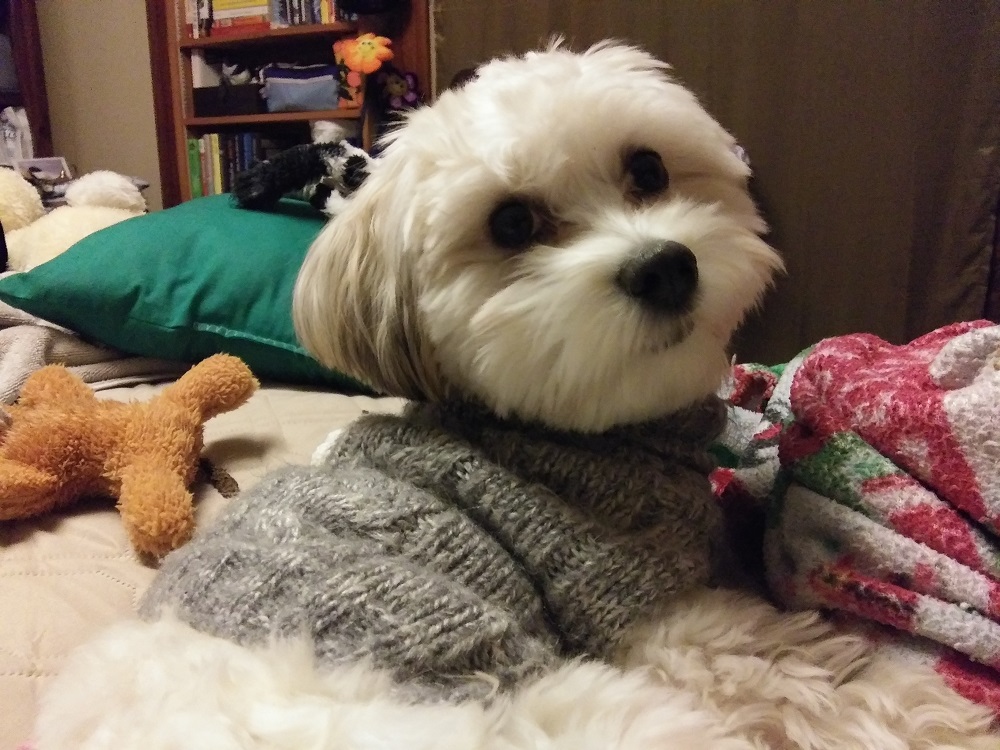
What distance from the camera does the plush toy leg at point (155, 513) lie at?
3.11 feet

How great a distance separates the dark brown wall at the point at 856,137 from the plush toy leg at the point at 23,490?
1579mm

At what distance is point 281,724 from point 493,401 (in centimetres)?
34

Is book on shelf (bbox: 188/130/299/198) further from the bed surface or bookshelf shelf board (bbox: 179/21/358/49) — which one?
the bed surface

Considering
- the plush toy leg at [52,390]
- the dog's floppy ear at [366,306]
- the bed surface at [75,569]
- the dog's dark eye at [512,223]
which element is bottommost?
the bed surface at [75,569]

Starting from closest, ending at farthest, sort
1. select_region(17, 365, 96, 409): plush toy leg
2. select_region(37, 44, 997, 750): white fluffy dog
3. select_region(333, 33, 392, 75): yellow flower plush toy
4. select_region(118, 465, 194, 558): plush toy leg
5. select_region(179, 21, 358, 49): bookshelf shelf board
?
select_region(37, 44, 997, 750): white fluffy dog < select_region(118, 465, 194, 558): plush toy leg < select_region(17, 365, 96, 409): plush toy leg < select_region(333, 33, 392, 75): yellow flower plush toy < select_region(179, 21, 358, 49): bookshelf shelf board

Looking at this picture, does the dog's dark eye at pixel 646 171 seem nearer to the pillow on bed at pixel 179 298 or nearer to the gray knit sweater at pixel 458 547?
the gray knit sweater at pixel 458 547

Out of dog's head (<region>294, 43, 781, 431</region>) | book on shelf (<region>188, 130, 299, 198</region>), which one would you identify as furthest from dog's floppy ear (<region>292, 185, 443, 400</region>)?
book on shelf (<region>188, 130, 299, 198</region>)

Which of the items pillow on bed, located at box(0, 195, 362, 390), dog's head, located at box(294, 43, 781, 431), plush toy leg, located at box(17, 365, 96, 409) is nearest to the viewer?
dog's head, located at box(294, 43, 781, 431)

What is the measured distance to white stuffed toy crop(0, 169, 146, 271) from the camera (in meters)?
2.19

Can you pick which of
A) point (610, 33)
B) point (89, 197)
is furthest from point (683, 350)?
point (89, 197)

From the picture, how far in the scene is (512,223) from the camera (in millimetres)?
738

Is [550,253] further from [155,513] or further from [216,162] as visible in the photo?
[216,162]

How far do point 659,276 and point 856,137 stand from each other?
1351 millimetres

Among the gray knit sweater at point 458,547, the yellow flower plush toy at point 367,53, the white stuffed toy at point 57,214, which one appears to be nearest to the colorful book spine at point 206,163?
the white stuffed toy at point 57,214
